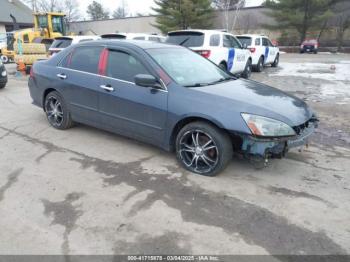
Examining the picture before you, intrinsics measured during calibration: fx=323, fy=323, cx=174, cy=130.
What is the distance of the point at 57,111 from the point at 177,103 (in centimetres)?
265

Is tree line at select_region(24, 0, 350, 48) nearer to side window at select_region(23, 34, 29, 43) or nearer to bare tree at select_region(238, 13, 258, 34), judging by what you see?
bare tree at select_region(238, 13, 258, 34)

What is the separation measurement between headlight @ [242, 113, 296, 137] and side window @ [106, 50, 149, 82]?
62.0 inches

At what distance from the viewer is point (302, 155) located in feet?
15.6

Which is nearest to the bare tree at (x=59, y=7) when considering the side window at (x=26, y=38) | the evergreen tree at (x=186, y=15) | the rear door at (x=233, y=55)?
the evergreen tree at (x=186, y=15)

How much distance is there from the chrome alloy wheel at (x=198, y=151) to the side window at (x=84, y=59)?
6.24ft

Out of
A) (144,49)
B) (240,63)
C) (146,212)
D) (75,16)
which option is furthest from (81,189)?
(75,16)

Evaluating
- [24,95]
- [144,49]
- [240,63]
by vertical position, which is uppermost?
[144,49]

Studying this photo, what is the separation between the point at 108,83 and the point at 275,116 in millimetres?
2415

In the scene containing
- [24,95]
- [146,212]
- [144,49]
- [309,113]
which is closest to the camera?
[146,212]

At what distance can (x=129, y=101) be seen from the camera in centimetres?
446

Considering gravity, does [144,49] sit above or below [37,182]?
above

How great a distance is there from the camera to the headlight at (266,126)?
11.8ft

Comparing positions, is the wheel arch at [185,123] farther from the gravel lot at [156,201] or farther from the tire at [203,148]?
the gravel lot at [156,201]

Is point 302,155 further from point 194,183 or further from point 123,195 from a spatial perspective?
point 123,195
